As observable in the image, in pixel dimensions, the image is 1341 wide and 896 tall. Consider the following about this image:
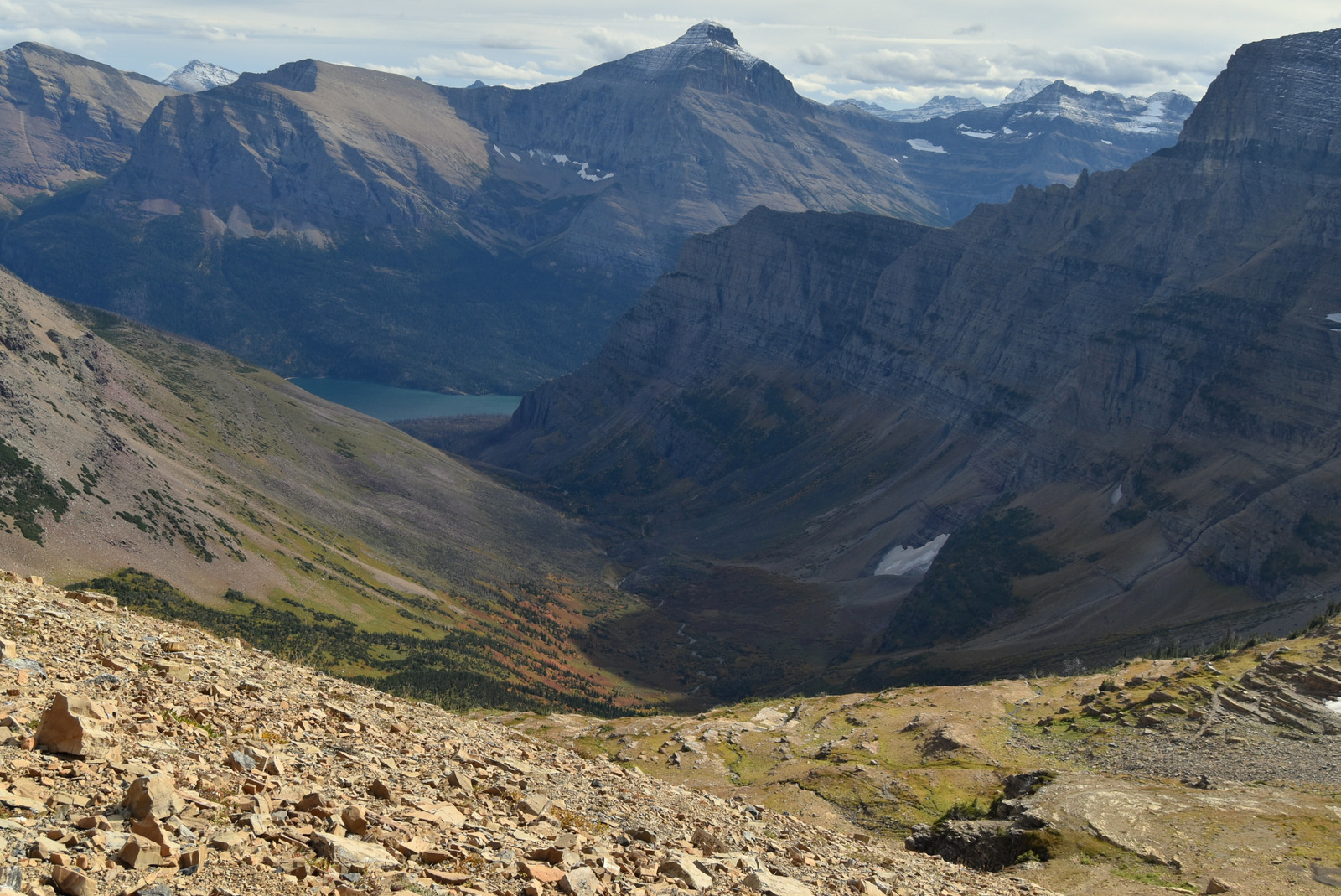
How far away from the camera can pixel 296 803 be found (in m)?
25.2

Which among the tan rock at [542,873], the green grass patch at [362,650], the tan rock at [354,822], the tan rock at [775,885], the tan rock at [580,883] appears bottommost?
the green grass patch at [362,650]

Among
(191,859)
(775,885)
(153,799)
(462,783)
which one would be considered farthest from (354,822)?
(775,885)

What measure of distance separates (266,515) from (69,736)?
108602 millimetres

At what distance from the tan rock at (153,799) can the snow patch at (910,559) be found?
148 m

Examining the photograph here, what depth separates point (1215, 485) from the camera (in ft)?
438

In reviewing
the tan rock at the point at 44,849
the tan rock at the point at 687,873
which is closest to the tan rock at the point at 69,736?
the tan rock at the point at 44,849

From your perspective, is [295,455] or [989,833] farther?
[295,455]

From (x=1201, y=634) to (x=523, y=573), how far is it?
9516 centimetres

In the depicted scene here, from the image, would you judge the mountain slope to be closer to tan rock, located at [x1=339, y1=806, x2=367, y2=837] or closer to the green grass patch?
the green grass patch

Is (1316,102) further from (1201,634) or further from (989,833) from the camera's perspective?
(989,833)

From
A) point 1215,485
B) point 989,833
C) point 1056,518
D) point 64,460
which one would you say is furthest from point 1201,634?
point 64,460

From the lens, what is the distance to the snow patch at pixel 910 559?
16575 cm

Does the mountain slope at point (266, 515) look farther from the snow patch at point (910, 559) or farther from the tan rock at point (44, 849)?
the tan rock at point (44, 849)

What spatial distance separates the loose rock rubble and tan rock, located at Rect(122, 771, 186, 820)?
0.04 m
